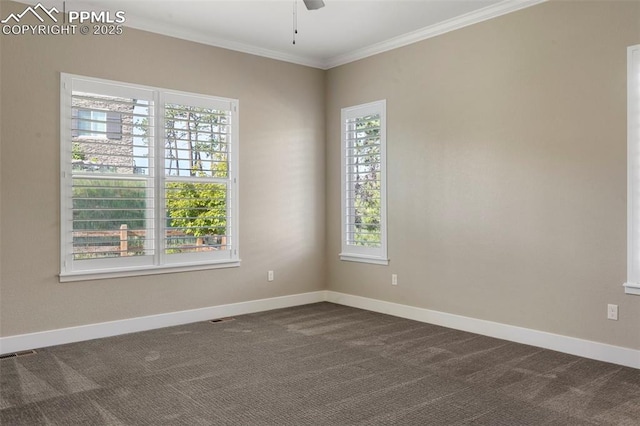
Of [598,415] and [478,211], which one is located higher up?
[478,211]

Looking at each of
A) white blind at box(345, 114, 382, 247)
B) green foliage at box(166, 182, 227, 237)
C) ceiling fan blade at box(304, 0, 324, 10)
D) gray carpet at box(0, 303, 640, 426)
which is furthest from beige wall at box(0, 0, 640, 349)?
ceiling fan blade at box(304, 0, 324, 10)

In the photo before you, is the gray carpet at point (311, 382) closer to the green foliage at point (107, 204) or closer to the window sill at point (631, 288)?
the window sill at point (631, 288)

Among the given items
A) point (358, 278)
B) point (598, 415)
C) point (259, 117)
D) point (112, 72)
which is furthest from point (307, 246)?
point (598, 415)

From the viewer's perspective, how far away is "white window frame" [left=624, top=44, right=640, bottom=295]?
3.60 metres

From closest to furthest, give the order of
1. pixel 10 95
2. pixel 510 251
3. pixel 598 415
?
pixel 598 415 → pixel 10 95 → pixel 510 251

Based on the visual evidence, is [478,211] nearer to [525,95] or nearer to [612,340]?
[525,95]

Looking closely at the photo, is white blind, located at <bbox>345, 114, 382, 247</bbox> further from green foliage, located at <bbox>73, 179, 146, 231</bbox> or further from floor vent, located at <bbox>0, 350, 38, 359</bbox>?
floor vent, located at <bbox>0, 350, 38, 359</bbox>

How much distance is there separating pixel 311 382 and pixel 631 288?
7.82ft

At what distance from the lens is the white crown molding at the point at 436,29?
14.2 feet

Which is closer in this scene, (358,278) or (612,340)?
(612,340)

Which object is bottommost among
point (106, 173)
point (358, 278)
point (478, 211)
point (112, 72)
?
point (358, 278)

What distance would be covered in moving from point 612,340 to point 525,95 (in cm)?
205

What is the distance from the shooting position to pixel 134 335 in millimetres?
4605

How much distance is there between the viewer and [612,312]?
374 centimetres
